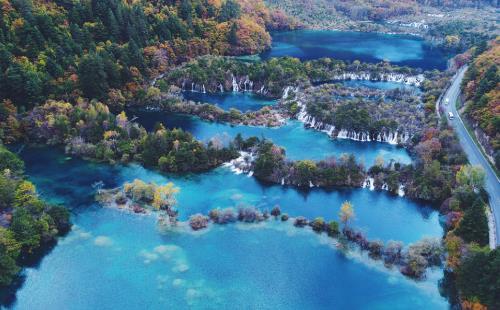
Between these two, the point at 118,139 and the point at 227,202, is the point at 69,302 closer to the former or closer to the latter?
the point at 227,202

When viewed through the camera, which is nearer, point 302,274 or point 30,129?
point 302,274

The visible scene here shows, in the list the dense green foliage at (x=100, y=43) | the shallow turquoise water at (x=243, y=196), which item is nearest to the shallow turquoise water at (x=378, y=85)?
the dense green foliage at (x=100, y=43)

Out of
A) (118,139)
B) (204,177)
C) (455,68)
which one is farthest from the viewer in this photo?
(455,68)

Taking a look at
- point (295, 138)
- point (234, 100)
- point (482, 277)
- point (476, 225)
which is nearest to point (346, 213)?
point (476, 225)

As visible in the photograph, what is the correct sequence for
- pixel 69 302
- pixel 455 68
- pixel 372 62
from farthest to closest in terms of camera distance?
pixel 372 62
pixel 455 68
pixel 69 302

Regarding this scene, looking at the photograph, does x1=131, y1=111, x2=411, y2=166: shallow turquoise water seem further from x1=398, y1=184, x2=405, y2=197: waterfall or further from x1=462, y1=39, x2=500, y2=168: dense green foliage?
x1=462, y1=39, x2=500, y2=168: dense green foliage

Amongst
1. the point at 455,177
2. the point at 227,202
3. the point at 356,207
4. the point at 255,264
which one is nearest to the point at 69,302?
the point at 255,264

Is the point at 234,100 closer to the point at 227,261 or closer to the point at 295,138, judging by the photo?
the point at 295,138
